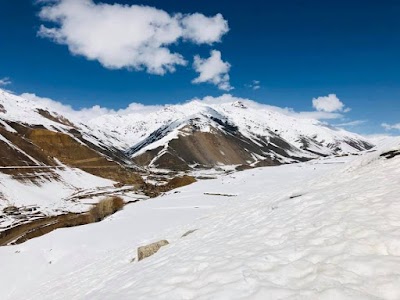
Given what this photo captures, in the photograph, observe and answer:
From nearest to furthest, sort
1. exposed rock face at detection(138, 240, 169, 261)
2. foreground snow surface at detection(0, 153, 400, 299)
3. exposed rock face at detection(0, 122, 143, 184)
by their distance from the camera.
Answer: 1. foreground snow surface at detection(0, 153, 400, 299)
2. exposed rock face at detection(138, 240, 169, 261)
3. exposed rock face at detection(0, 122, 143, 184)

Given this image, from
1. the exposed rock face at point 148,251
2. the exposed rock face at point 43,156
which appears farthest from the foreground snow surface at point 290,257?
the exposed rock face at point 43,156

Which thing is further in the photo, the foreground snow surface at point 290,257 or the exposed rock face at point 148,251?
the exposed rock face at point 148,251

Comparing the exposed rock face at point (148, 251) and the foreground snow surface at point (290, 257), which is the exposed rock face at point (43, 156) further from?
the foreground snow surface at point (290, 257)

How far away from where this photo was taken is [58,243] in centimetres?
2616

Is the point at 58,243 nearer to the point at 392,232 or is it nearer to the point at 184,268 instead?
the point at 184,268

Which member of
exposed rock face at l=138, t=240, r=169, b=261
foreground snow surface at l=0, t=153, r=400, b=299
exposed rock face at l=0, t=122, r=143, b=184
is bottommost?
exposed rock face at l=138, t=240, r=169, b=261

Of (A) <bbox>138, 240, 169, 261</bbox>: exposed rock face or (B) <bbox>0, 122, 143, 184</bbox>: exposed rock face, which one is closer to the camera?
(A) <bbox>138, 240, 169, 261</bbox>: exposed rock face

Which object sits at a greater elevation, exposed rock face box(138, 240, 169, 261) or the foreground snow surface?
the foreground snow surface

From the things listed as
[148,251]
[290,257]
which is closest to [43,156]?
[148,251]

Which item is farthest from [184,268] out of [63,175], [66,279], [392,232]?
[63,175]

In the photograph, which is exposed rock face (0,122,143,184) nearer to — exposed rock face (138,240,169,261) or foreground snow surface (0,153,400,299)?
exposed rock face (138,240,169,261)

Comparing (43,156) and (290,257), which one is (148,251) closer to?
(290,257)

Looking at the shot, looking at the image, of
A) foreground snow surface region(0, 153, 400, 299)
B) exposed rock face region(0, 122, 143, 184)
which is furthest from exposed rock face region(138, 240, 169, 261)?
exposed rock face region(0, 122, 143, 184)

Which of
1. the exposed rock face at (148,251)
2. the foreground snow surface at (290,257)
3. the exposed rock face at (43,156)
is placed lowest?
the exposed rock face at (148,251)
